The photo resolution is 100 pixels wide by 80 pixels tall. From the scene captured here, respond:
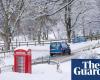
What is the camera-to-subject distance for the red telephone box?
847 inches

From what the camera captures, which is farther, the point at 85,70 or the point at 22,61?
the point at 22,61

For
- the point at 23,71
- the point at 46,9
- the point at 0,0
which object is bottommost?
the point at 23,71

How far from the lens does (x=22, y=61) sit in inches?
860

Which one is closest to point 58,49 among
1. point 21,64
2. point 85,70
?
point 21,64

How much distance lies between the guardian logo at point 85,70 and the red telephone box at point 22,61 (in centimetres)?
951

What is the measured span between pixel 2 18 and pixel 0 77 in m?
30.4

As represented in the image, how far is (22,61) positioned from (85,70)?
10.2m

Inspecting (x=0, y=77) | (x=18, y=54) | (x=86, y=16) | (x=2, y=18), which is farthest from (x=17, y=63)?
(x=86, y=16)

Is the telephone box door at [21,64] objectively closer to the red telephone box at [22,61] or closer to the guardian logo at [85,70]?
the red telephone box at [22,61]

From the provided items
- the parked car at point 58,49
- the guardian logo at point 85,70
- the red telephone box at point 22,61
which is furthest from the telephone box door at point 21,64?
the parked car at point 58,49

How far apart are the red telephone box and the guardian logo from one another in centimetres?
951

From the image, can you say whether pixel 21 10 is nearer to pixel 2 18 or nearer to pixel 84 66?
pixel 2 18

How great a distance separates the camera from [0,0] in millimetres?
43750

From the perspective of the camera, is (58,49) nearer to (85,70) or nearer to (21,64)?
(21,64)
